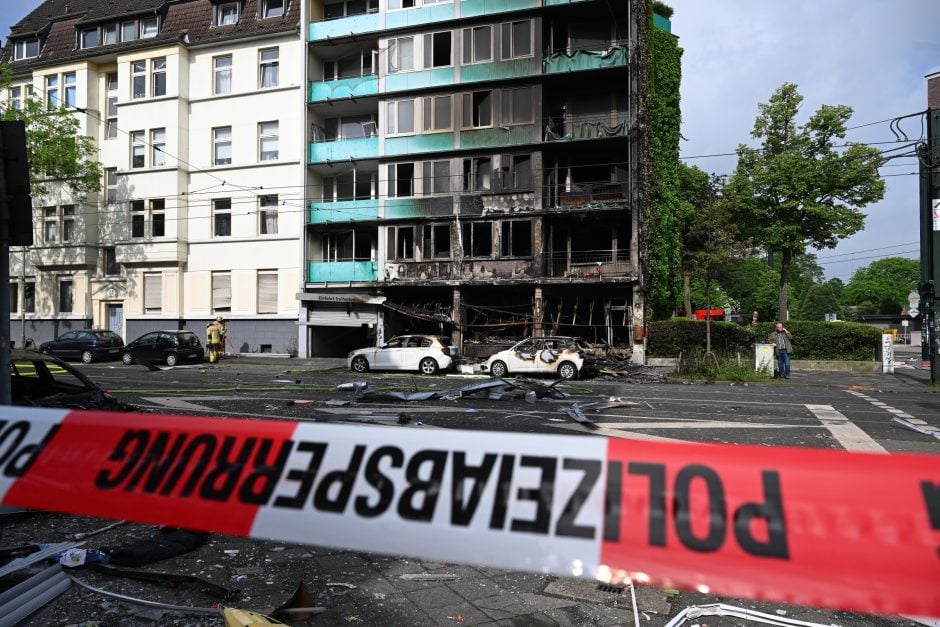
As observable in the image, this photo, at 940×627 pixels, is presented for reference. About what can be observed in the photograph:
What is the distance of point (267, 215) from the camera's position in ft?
97.8

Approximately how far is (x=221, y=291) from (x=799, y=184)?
30.5m

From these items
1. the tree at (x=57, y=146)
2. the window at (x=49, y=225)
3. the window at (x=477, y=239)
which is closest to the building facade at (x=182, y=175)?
the window at (x=49, y=225)

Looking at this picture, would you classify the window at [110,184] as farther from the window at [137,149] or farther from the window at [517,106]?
the window at [517,106]

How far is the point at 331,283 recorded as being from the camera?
2841 cm

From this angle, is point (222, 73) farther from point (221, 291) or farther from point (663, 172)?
point (663, 172)

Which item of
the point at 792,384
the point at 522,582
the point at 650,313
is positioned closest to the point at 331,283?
the point at 650,313

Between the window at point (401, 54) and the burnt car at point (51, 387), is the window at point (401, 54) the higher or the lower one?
the higher one

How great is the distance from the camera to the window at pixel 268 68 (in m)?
30.0

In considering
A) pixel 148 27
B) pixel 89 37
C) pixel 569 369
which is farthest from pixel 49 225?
pixel 569 369

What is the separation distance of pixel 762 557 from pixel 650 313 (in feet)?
82.5

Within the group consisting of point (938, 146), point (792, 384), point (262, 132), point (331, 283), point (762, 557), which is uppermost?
point (262, 132)

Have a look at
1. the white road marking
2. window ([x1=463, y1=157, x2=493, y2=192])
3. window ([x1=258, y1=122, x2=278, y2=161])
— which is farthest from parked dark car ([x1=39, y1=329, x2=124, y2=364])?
the white road marking

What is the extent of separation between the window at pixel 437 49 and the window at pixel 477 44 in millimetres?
935

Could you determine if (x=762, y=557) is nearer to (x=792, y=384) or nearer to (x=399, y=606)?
(x=399, y=606)
